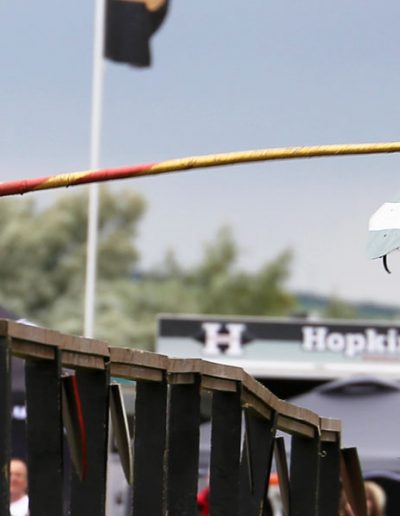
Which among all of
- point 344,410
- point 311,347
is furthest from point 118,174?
point 311,347

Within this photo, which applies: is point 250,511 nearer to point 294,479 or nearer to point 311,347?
point 294,479

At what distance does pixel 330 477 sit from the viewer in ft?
12.7

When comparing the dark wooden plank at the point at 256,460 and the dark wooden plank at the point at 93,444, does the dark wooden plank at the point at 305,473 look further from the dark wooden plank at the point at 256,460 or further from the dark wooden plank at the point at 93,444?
the dark wooden plank at the point at 93,444

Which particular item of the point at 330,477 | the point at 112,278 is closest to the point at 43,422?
the point at 330,477

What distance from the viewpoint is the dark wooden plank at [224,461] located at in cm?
336

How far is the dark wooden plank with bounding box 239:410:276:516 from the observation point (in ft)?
11.4

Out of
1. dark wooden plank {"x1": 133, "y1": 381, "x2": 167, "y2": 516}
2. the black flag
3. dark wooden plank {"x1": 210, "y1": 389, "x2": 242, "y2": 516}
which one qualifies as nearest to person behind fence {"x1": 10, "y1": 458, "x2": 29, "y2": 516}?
dark wooden plank {"x1": 210, "y1": 389, "x2": 242, "y2": 516}

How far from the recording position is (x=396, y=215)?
10.9ft

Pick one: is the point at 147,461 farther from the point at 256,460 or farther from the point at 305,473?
the point at 305,473

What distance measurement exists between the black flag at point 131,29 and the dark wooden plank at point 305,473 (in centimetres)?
1110

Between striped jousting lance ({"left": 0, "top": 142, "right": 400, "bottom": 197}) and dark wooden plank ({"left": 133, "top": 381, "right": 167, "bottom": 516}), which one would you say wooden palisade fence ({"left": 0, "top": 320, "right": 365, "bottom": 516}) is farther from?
striped jousting lance ({"left": 0, "top": 142, "right": 400, "bottom": 197})

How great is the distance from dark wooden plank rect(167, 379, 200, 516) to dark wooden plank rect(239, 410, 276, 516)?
23cm

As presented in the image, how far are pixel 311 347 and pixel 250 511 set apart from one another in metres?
9.20

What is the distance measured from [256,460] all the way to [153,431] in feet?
1.41
